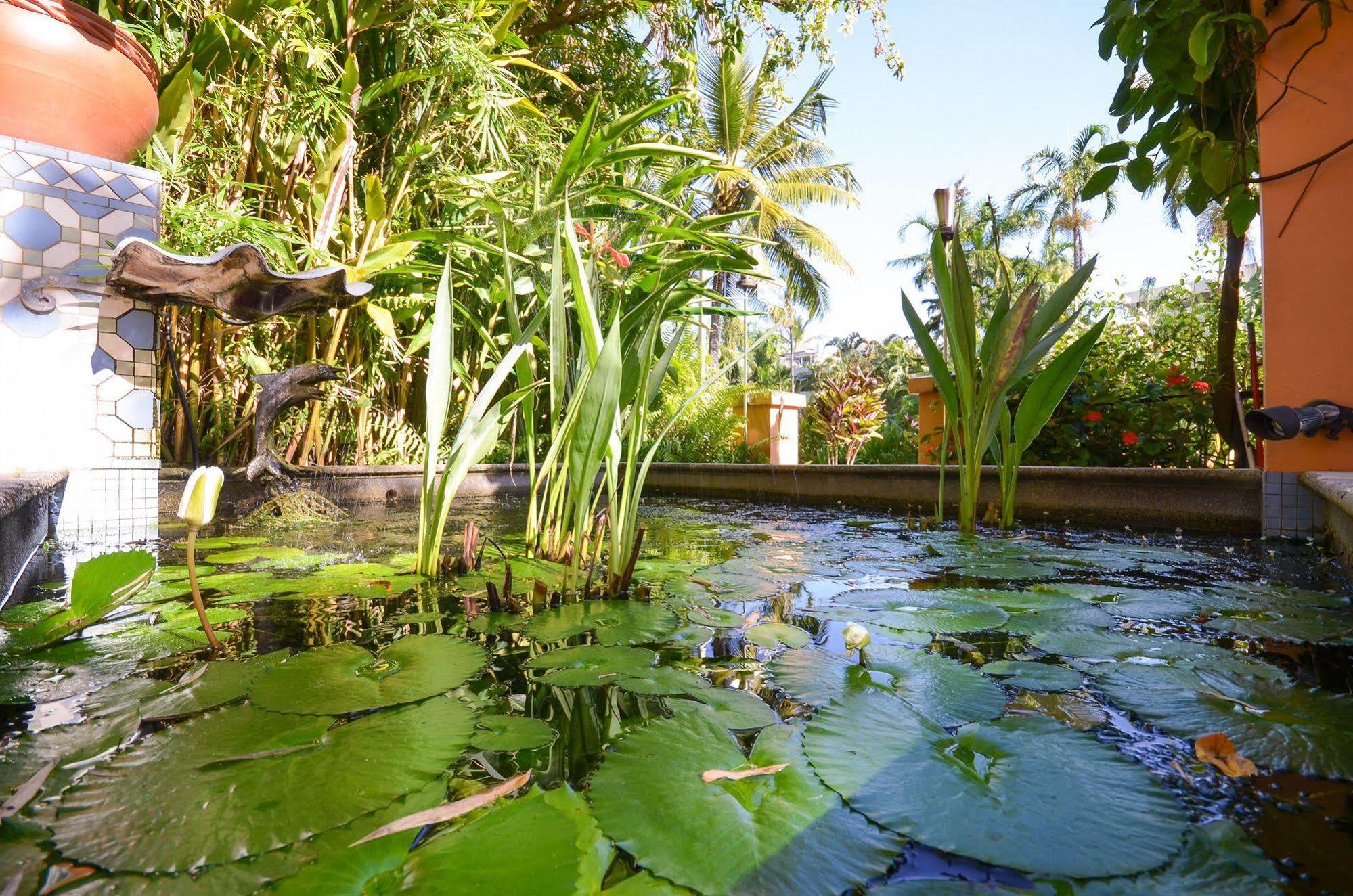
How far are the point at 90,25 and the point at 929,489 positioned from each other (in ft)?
11.0

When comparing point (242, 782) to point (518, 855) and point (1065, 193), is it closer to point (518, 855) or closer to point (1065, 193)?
point (518, 855)

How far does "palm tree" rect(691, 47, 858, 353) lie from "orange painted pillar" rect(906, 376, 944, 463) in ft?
19.0

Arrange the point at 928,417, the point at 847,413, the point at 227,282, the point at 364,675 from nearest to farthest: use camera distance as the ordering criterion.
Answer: the point at 364,675, the point at 227,282, the point at 928,417, the point at 847,413

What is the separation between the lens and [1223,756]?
0.54 metres


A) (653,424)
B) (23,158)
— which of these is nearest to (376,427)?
(23,158)

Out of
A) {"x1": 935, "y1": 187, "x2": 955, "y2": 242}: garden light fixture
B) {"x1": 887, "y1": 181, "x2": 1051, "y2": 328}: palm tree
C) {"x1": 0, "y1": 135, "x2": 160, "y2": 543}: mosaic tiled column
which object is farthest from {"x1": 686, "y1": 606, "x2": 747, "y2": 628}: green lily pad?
{"x1": 887, "y1": 181, "x2": 1051, "y2": 328}: palm tree

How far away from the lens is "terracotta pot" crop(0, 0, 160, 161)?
1.72 metres

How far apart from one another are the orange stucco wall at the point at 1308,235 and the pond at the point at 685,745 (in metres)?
1.07

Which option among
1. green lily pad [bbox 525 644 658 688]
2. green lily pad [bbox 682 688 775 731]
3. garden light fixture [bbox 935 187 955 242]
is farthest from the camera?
garden light fixture [bbox 935 187 955 242]

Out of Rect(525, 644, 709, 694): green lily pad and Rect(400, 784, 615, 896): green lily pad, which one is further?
Rect(525, 644, 709, 694): green lily pad

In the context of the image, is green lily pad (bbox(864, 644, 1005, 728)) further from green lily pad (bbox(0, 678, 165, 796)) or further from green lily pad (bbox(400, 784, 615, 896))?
green lily pad (bbox(0, 678, 165, 796))

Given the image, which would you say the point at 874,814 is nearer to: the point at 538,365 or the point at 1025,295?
the point at 1025,295

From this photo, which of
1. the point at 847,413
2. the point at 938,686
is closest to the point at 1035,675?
the point at 938,686

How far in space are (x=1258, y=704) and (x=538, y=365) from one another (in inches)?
139
